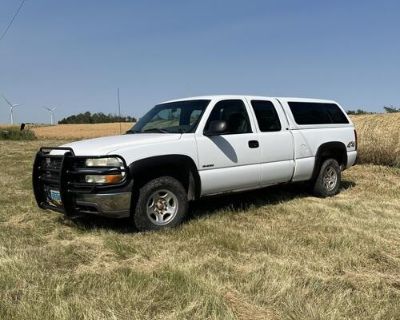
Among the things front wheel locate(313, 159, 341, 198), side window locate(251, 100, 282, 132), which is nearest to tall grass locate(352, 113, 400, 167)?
front wheel locate(313, 159, 341, 198)

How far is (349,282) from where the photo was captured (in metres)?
4.60

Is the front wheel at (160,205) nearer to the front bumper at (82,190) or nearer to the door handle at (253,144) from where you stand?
the front bumper at (82,190)

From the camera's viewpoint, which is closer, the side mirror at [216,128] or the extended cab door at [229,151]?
the side mirror at [216,128]

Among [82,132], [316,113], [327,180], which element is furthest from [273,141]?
[82,132]

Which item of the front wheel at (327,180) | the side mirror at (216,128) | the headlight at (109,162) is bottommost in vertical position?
the front wheel at (327,180)

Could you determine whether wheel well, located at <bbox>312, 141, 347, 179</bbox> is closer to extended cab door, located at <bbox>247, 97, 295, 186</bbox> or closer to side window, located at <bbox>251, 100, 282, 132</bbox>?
extended cab door, located at <bbox>247, 97, 295, 186</bbox>

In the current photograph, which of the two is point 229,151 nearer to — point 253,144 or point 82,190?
point 253,144

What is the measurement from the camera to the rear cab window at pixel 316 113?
8.64 m

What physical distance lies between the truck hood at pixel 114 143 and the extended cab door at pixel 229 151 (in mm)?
502

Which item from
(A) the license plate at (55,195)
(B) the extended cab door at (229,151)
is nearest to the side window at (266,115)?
(B) the extended cab door at (229,151)

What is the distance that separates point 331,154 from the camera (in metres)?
9.34

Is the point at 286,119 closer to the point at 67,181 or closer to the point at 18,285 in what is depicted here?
the point at 67,181

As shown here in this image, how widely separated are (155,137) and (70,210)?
4.61 ft

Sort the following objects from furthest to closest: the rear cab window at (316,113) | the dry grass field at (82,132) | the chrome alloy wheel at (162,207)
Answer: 1. the dry grass field at (82,132)
2. the rear cab window at (316,113)
3. the chrome alloy wheel at (162,207)
